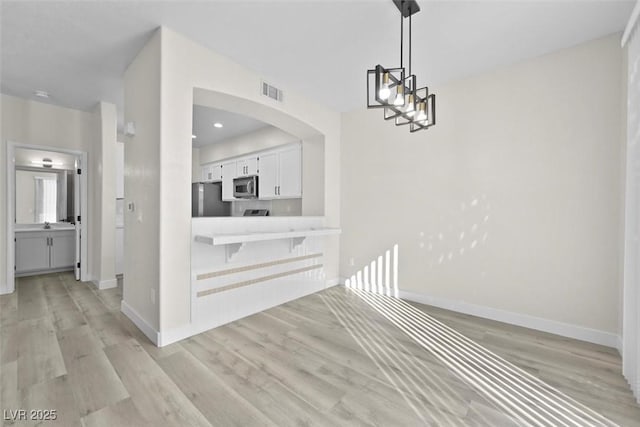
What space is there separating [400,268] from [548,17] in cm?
287

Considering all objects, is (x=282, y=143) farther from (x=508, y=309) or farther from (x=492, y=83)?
(x=508, y=309)

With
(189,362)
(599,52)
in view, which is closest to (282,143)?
(189,362)

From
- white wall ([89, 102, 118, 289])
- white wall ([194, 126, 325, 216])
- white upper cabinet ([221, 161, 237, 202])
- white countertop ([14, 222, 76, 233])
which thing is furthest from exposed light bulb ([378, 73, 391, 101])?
white countertop ([14, 222, 76, 233])

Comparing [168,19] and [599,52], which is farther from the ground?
[168,19]

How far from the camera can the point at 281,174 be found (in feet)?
15.9

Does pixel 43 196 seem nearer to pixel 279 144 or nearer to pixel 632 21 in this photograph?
pixel 279 144

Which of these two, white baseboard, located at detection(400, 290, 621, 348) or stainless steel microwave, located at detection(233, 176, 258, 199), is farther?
stainless steel microwave, located at detection(233, 176, 258, 199)

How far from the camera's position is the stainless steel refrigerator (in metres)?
5.61

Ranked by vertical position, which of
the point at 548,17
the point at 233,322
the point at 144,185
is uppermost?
the point at 548,17

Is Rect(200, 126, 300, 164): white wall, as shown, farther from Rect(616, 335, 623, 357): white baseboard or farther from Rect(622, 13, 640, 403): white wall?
Rect(616, 335, 623, 357): white baseboard

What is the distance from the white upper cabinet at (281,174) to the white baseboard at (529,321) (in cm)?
256

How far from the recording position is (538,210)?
2.72m

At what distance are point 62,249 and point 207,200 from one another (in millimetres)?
2667

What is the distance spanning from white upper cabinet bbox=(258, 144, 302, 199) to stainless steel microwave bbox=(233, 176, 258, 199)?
0.09m
